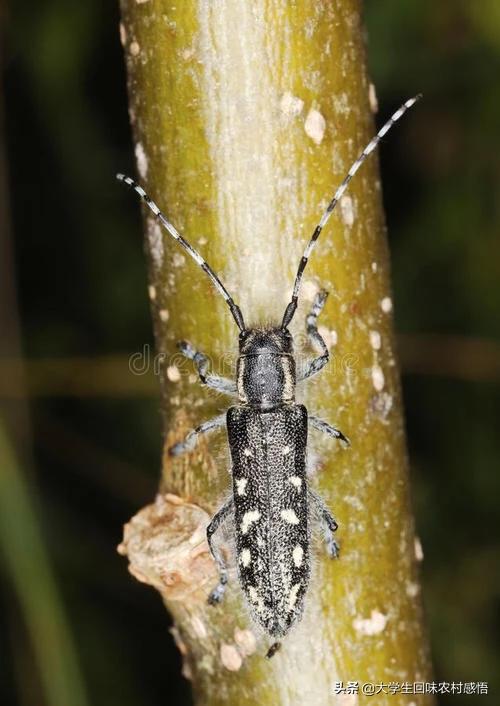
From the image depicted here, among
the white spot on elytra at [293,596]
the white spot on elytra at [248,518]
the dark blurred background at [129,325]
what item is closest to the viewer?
the white spot on elytra at [293,596]

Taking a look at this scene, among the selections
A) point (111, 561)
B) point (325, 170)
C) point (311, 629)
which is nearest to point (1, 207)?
point (111, 561)

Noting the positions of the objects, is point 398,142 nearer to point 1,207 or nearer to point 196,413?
point 1,207

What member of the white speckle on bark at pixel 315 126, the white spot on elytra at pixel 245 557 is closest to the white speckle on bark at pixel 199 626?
the white spot on elytra at pixel 245 557

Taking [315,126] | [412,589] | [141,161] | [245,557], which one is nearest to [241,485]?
[245,557]

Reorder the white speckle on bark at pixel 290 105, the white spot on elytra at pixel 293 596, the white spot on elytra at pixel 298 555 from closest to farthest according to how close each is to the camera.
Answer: the white speckle on bark at pixel 290 105
the white spot on elytra at pixel 293 596
the white spot on elytra at pixel 298 555

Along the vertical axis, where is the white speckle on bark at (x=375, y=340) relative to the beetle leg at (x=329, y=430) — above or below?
above

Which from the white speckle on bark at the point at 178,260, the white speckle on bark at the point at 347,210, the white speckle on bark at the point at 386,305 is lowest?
the white speckle on bark at the point at 386,305

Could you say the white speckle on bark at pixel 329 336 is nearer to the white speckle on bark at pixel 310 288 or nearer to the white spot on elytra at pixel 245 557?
the white speckle on bark at pixel 310 288
